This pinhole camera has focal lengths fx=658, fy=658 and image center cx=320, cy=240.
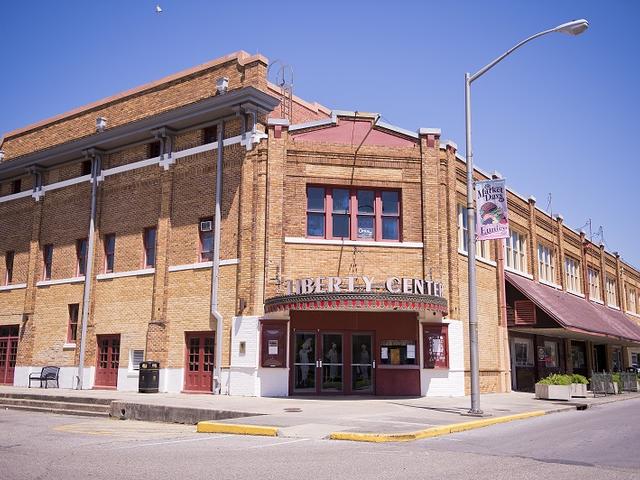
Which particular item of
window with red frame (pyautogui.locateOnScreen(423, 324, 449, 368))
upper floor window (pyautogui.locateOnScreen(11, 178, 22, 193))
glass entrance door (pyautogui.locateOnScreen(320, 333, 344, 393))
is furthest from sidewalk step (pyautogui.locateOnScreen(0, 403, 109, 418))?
upper floor window (pyautogui.locateOnScreen(11, 178, 22, 193))

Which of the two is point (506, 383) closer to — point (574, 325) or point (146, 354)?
point (574, 325)

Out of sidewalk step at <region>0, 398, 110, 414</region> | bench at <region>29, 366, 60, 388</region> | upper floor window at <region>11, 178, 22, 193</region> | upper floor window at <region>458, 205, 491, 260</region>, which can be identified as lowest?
sidewalk step at <region>0, 398, 110, 414</region>

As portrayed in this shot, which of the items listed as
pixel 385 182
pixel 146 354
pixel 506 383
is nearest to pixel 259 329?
pixel 146 354

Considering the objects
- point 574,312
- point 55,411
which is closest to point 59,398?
point 55,411

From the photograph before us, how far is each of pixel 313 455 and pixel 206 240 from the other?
15583mm

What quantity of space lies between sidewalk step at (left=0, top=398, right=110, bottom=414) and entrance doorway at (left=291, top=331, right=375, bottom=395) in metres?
6.49

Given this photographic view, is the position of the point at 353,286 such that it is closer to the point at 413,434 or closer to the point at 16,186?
the point at 413,434

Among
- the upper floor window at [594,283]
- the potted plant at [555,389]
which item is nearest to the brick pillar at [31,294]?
the potted plant at [555,389]

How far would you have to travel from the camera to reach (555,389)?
23703mm

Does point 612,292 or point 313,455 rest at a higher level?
point 612,292

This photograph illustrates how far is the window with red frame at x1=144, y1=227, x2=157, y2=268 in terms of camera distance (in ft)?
86.3

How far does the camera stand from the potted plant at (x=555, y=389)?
77.8 feet

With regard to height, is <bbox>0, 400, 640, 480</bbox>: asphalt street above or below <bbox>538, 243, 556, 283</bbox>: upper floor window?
below

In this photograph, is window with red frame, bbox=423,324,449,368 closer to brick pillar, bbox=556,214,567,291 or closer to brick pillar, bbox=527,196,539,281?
brick pillar, bbox=527,196,539,281
